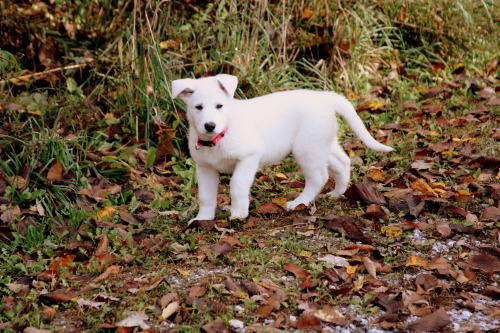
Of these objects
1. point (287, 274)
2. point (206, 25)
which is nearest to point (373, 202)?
point (287, 274)

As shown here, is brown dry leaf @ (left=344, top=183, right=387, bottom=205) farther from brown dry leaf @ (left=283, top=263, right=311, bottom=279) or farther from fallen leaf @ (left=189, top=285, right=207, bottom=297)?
fallen leaf @ (left=189, top=285, right=207, bottom=297)

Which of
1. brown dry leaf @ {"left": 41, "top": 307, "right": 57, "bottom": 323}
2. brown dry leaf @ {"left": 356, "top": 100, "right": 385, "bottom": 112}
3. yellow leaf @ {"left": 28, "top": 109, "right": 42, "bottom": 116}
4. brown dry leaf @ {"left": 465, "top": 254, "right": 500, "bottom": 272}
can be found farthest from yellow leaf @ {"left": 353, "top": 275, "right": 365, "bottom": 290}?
brown dry leaf @ {"left": 356, "top": 100, "right": 385, "bottom": 112}

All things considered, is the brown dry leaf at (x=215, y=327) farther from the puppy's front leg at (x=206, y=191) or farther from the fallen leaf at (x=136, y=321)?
the puppy's front leg at (x=206, y=191)

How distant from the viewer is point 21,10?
269 inches

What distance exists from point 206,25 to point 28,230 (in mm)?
3162

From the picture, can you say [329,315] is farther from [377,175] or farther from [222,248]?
[377,175]

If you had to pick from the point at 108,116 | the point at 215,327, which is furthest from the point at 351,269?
the point at 108,116

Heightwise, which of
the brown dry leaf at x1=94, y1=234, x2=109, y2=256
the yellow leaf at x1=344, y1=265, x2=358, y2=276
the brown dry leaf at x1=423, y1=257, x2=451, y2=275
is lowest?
the brown dry leaf at x1=94, y1=234, x2=109, y2=256

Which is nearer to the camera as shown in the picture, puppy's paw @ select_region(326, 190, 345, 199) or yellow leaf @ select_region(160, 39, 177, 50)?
puppy's paw @ select_region(326, 190, 345, 199)

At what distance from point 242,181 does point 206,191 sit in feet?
0.99

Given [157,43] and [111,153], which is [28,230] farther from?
[157,43]

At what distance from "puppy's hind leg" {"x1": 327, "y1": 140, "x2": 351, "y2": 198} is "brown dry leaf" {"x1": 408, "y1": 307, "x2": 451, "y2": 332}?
192 centimetres

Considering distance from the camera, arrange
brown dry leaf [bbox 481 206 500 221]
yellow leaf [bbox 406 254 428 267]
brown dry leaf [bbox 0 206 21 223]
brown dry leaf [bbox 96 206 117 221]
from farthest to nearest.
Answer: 1. brown dry leaf [bbox 96 206 117 221]
2. brown dry leaf [bbox 0 206 21 223]
3. brown dry leaf [bbox 481 206 500 221]
4. yellow leaf [bbox 406 254 428 267]

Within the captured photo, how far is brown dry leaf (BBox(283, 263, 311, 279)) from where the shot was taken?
3.54 metres
